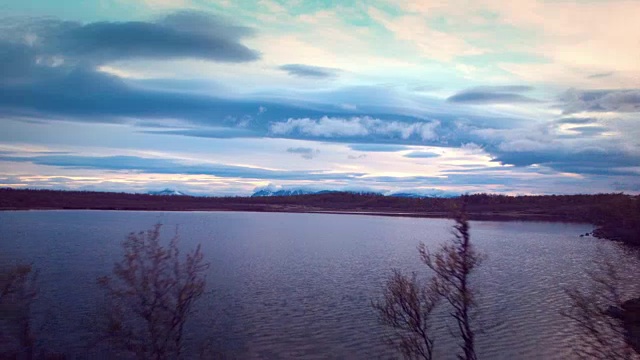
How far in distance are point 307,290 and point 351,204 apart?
321 feet

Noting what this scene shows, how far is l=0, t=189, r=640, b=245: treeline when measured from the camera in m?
89.4

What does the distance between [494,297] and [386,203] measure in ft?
322

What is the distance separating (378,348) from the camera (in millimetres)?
17797

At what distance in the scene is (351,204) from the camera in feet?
404

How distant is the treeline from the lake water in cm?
3010

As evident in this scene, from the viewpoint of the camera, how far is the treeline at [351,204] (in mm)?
89438

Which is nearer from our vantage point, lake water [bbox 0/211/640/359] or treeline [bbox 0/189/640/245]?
lake water [bbox 0/211/640/359]

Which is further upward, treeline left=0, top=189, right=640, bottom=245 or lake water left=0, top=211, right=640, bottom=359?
treeline left=0, top=189, right=640, bottom=245

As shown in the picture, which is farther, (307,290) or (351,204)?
(351,204)

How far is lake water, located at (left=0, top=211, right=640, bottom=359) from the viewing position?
1795 cm

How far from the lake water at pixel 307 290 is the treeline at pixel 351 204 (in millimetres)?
30099

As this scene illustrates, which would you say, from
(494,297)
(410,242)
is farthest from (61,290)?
(410,242)

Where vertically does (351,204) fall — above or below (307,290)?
above

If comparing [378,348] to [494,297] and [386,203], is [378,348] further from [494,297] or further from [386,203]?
[386,203]
